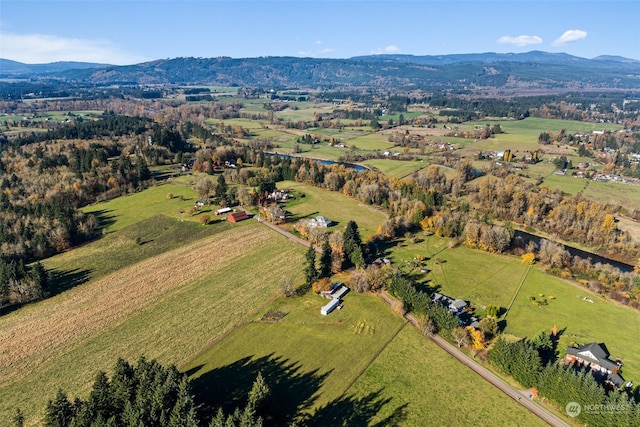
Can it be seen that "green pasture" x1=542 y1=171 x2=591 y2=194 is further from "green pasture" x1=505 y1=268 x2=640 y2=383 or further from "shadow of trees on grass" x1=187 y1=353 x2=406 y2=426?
"shadow of trees on grass" x1=187 y1=353 x2=406 y2=426

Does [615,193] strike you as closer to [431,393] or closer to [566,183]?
[566,183]

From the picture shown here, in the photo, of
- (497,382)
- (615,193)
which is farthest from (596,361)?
(615,193)

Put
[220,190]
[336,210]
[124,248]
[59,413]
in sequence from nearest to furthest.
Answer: [59,413]
[124,248]
[336,210]
[220,190]

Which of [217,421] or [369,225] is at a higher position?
[217,421]

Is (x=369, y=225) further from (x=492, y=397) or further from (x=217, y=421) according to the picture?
(x=217, y=421)

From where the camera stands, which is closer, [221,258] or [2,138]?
[221,258]

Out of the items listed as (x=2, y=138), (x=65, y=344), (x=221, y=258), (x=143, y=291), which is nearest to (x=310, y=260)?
(x=221, y=258)
